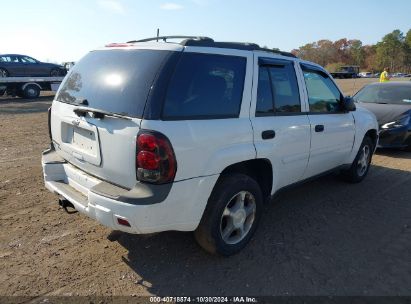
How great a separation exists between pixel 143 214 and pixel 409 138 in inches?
273

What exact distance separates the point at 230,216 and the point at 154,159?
1115mm

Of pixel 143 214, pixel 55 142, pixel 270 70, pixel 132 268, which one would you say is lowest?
pixel 132 268

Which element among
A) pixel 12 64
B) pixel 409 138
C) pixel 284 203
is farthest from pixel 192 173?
pixel 12 64

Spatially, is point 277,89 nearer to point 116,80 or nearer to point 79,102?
point 116,80

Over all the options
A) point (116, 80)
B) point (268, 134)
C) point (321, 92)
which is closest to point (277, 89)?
point (268, 134)

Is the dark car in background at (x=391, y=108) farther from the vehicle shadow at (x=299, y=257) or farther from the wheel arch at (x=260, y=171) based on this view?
the wheel arch at (x=260, y=171)

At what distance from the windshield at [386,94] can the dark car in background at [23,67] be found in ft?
59.8

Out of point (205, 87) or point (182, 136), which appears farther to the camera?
point (205, 87)

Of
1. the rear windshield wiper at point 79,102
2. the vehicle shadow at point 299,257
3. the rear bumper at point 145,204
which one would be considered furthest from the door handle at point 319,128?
the rear windshield wiper at point 79,102

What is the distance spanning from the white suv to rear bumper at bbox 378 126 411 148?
4249mm

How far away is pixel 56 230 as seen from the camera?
4.05 meters

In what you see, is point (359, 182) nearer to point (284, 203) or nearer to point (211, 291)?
point (284, 203)

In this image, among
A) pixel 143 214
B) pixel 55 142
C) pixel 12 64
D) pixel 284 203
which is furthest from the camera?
pixel 12 64

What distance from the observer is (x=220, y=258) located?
360cm
